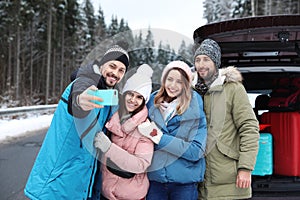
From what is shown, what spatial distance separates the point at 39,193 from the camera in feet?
6.37

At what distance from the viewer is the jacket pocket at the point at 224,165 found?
2.27 meters

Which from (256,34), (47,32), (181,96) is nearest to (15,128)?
(181,96)

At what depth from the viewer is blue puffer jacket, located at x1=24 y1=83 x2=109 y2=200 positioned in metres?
1.87

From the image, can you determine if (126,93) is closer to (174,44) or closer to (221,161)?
(174,44)

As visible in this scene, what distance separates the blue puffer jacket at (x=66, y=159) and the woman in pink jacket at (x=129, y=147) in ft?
0.40

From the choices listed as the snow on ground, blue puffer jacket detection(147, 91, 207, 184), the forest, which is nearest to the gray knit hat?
blue puffer jacket detection(147, 91, 207, 184)

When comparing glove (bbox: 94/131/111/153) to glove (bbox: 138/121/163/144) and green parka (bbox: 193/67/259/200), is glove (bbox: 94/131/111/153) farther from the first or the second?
green parka (bbox: 193/67/259/200)

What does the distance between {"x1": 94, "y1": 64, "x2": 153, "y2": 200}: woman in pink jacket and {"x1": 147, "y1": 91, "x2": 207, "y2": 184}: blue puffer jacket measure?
96 millimetres

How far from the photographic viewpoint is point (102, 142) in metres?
1.93

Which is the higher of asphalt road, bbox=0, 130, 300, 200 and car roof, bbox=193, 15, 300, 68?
car roof, bbox=193, 15, 300, 68

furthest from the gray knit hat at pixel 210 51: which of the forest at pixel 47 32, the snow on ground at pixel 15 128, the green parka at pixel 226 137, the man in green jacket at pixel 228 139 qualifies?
the forest at pixel 47 32

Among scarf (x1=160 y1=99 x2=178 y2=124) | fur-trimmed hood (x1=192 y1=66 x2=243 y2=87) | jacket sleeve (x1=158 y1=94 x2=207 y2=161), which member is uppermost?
fur-trimmed hood (x1=192 y1=66 x2=243 y2=87)

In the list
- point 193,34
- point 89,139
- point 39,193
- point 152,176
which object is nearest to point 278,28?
point 193,34

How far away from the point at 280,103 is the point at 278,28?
1.67 meters
